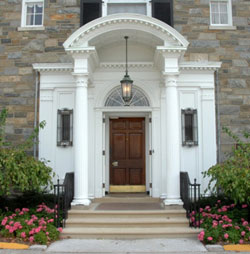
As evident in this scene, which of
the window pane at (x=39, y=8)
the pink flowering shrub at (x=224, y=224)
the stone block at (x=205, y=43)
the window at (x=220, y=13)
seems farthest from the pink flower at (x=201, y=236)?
the window pane at (x=39, y=8)

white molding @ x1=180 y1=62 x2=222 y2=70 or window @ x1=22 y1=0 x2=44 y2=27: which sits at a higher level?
window @ x1=22 y1=0 x2=44 y2=27

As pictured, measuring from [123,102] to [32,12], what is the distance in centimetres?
366

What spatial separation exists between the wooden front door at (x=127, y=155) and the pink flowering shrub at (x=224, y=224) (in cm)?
213

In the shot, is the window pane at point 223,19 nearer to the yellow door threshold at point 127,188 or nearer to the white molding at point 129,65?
the white molding at point 129,65

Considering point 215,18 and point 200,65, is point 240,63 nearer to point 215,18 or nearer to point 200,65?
point 200,65

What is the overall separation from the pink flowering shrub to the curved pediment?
367cm

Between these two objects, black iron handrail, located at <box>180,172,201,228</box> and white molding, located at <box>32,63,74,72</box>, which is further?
white molding, located at <box>32,63,74,72</box>

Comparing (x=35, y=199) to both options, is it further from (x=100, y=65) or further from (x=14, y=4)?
(x=14, y=4)

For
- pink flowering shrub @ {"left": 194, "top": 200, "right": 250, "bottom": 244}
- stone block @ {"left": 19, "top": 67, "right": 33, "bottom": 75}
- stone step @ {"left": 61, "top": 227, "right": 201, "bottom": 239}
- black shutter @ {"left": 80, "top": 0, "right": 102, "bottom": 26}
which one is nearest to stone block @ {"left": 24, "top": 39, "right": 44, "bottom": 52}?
stone block @ {"left": 19, "top": 67, "right": 33, "bottom": 75}

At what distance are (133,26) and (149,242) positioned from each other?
465 cm

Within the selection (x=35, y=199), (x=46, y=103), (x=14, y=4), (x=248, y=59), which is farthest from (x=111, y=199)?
(x=14, y=4)

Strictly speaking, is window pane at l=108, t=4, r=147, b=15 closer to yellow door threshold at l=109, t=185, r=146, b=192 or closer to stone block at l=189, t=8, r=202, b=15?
stone block at l=189, t=8, r=202, b=15

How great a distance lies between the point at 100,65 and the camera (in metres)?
8.13

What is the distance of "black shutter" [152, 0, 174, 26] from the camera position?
326 inches
